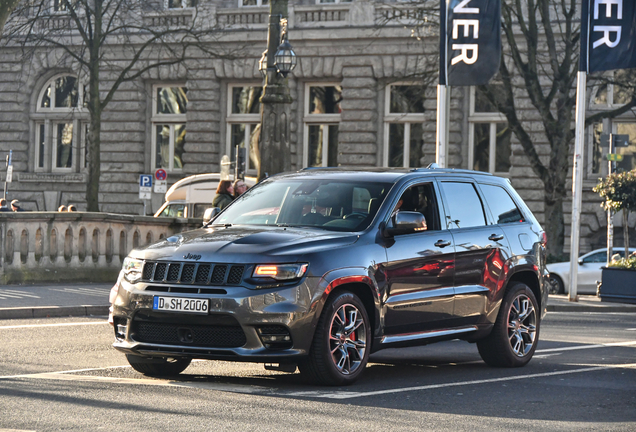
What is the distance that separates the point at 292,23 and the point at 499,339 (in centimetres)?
2821

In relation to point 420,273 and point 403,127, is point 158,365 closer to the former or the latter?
point 420,273

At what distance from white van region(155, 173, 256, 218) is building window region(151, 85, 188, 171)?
23.5ft

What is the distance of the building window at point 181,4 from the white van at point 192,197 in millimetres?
8931

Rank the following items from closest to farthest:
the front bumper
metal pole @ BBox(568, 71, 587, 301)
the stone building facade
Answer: the front bumper < metal pole @ BBox(568, 71, 587, 301) < the stone building facade

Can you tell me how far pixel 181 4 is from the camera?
39844mm

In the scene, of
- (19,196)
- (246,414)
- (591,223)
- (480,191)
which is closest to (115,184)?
(19,196)

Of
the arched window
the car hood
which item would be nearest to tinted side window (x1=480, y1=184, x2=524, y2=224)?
the car hood

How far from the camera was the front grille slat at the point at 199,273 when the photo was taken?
7.95 meters

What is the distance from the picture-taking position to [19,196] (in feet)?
136

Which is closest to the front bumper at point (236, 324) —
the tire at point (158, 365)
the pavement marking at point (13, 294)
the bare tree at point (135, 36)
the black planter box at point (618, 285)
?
the tire at point (158, 365)

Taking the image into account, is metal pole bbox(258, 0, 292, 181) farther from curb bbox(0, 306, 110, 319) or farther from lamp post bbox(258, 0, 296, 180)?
curb bbox(0, 306, 110, 319)

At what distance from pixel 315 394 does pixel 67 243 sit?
11997 millimetres

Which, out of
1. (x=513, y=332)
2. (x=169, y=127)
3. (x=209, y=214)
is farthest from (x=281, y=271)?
(x=169, y=127)

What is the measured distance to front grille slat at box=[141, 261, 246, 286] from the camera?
7.95 meters
